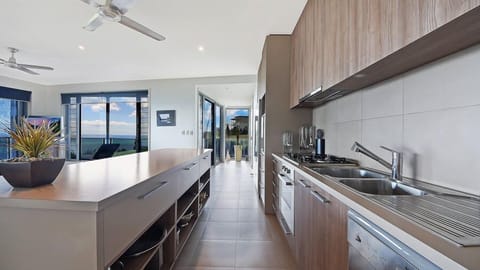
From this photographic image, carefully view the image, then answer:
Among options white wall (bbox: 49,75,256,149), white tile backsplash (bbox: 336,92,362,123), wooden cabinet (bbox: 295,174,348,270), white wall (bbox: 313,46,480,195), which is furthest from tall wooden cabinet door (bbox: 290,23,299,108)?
white wall (bbox: 49,75,256,149)

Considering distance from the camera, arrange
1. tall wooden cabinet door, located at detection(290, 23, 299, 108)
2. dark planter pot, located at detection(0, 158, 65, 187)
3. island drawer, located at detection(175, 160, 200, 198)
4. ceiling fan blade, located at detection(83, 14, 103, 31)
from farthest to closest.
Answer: tall wooden cabinet door, located at detection(290, 23, 299, 108)
ceiling fan blade, located at detection(83, 14, 103, 31)
island drawer, located at detection(175, 160, 200, 198)
dark planter pot, located at detection(0, 158, 65, 187)

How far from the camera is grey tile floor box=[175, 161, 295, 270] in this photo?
2043mm

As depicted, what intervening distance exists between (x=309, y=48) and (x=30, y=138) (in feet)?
7.76

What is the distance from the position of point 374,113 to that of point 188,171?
1.71 m

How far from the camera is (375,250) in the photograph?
81 cm

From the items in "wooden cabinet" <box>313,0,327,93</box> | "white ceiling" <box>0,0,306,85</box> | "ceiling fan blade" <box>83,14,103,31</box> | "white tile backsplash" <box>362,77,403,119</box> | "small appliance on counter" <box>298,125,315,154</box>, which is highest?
"white ceiling" <box>0,0,306,85</box>

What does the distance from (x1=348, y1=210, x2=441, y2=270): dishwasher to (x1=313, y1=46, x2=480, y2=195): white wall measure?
59 cm

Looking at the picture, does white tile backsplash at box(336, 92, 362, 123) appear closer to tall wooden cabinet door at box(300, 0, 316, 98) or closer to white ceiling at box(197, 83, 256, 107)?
tall wooden cabinet door at box(300, 0, 316, 98)

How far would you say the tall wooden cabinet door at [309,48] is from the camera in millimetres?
2307

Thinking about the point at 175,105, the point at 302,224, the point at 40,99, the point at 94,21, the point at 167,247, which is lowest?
the point at 167,247

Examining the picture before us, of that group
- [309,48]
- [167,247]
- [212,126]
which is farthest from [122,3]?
[212,126]

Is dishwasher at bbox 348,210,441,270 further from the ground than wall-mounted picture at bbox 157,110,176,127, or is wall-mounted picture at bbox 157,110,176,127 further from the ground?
wall-mounted picture at bbox 157,110,176,127

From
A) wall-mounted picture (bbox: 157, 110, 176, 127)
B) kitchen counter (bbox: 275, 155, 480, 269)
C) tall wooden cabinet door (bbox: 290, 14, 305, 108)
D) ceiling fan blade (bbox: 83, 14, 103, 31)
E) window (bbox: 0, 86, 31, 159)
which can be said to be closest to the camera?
kitchen counter (bbox: 275, 155, 480, 269)

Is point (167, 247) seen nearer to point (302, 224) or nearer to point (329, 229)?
point (302, 224)
